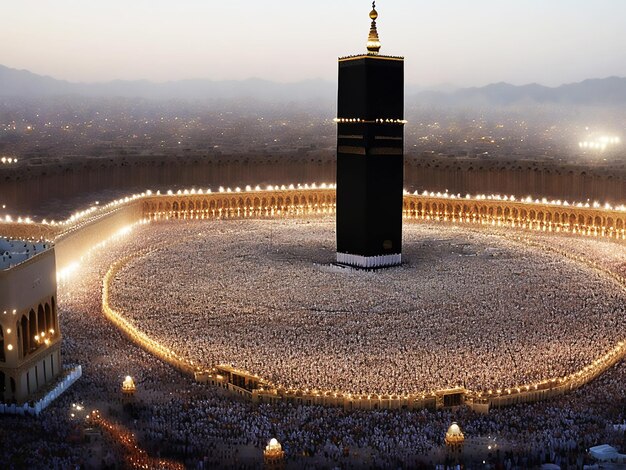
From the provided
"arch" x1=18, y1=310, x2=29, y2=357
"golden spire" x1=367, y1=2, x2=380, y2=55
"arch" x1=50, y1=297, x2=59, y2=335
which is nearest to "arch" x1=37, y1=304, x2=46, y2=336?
"arch" x1=50, y1=297, x2=59, y2=335

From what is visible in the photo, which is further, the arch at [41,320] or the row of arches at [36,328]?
the arch at [41,320]

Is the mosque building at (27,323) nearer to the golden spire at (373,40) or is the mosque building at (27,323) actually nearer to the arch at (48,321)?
the arch at (48,321)

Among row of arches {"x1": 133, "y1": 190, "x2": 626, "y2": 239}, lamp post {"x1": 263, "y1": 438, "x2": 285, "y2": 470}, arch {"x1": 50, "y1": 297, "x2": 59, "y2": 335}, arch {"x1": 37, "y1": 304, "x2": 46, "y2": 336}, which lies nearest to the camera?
lamp post {"x1": 263, "y1": 438, "x2": 285, "y2": 470}

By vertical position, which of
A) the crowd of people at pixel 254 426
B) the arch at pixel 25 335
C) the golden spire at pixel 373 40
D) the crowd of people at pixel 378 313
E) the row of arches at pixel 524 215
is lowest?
the crowd of people at pixel 254 426

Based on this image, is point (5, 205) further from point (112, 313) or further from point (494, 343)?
point (494, 343)

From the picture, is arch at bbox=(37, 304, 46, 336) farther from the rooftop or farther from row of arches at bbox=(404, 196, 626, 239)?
row of arches at bbox=(404, 196, 626, 239)

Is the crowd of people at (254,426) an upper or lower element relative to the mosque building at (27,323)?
lower

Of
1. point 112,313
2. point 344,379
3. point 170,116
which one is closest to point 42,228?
point 112,313

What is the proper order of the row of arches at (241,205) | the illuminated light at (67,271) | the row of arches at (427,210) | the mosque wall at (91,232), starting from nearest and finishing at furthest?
the illuminated light at (67,271) < the mosque wall at (91,232) < the row of arches at (427,210) < the row of arches at (241,205)

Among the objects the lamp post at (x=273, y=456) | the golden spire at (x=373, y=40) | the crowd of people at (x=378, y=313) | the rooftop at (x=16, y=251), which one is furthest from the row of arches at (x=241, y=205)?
the lamp post at (x=273, y=456)

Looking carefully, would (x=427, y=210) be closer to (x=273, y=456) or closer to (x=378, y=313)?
(x=378, y=313)
